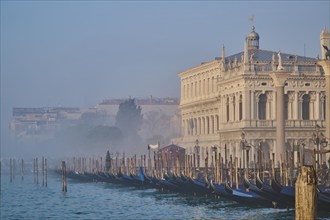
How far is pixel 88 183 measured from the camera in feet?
257

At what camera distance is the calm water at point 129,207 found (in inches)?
1420

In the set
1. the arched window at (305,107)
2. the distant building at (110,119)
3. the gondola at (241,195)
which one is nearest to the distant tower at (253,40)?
the arched window at (305,107)

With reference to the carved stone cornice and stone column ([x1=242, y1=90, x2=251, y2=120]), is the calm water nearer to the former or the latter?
stone column ([x1=242, y1=90, x2=251, y2=120])

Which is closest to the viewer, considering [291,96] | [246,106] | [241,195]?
[241,195]

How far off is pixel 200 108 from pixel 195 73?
379 centimetres

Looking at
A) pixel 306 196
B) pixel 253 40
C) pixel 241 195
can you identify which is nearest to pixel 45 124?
pixel 253 40

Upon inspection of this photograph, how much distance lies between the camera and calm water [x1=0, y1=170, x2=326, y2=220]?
36.1 meters

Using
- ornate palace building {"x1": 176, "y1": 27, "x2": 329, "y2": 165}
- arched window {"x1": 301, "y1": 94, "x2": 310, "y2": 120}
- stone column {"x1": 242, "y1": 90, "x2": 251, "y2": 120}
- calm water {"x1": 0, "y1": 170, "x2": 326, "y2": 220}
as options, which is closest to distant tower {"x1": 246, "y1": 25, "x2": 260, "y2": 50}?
ornate palace building {"x1": 176, "y1": 27, "x2": 329, "y2": 165}

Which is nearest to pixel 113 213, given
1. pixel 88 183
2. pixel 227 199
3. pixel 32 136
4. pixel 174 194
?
pixel 227 199

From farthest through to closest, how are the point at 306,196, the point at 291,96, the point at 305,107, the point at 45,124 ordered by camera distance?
→ 1. the point at 45,124
2. the point at 305,107
3. the point at 291,96
4. the point at 306,196

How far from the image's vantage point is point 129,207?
43688 millimetres

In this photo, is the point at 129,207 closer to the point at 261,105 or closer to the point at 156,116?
the point at 261,105

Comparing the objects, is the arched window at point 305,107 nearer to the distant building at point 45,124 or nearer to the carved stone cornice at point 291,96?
the carved stone cornice at point 291,96

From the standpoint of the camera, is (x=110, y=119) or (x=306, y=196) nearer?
(x=306, y=196)
